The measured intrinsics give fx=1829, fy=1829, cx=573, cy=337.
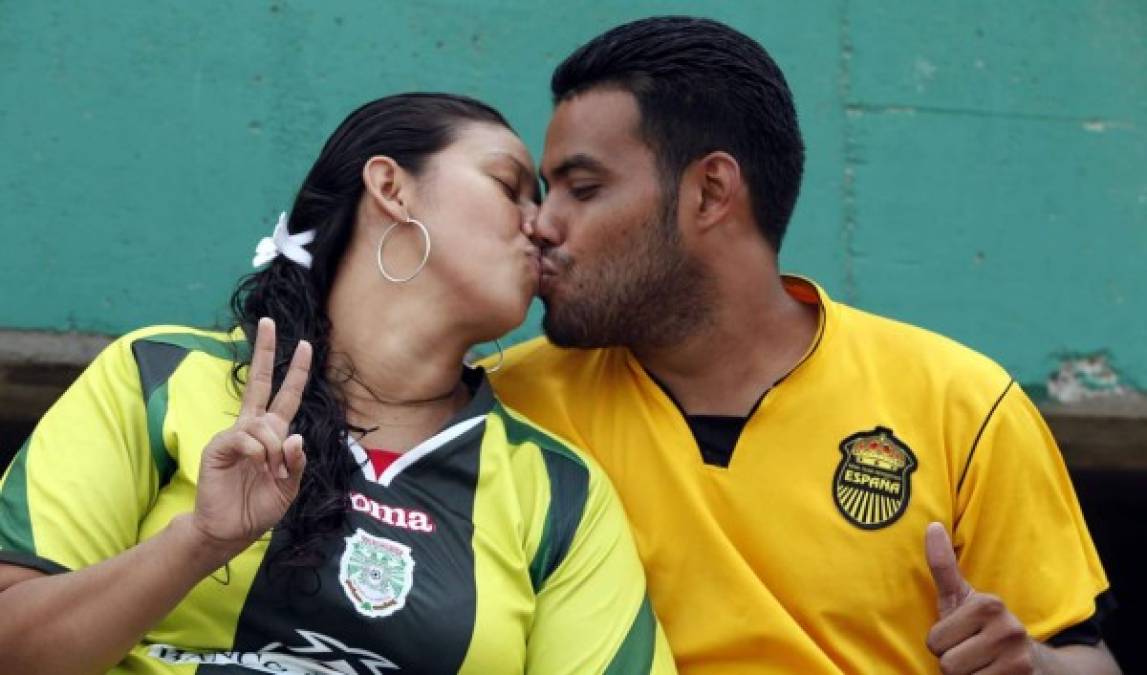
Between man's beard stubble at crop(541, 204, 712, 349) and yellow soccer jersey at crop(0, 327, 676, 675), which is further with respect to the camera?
man's beard stubble at crop(541, 204, 712, 349)

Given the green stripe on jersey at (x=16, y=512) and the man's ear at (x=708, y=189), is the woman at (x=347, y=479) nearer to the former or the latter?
the green stripe on jersey at (x=16, y=512)

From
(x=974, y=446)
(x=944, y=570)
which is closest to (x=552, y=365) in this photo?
(x=974, y=446)

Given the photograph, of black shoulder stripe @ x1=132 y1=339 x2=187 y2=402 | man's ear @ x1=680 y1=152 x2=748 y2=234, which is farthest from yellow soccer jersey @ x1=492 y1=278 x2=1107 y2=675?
black shoulder stripe @ x1=132 y1=339 x2=187 y2=402

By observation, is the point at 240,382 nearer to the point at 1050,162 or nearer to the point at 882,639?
the point at 882,639

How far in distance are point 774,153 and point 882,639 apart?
0.99m

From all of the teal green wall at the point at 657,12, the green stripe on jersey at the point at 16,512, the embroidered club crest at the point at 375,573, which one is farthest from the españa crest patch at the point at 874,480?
the green stripe on jersey at the point at 16,512

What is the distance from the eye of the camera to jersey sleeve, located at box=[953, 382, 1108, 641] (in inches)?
129

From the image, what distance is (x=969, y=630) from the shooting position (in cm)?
299

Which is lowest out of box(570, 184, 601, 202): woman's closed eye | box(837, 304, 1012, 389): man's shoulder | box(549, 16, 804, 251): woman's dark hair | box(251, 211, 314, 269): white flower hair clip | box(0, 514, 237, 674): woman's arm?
box(0, 514, 237, 674): woman's arm

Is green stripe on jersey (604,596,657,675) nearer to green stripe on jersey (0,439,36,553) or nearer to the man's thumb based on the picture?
the man's thumb

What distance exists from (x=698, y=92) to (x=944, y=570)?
108 cm

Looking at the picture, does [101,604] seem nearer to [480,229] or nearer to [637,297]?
[480,229]

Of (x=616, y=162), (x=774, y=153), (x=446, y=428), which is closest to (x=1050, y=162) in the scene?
(x=774, y=153)

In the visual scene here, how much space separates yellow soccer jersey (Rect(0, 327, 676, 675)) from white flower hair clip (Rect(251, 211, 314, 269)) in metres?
0.22
